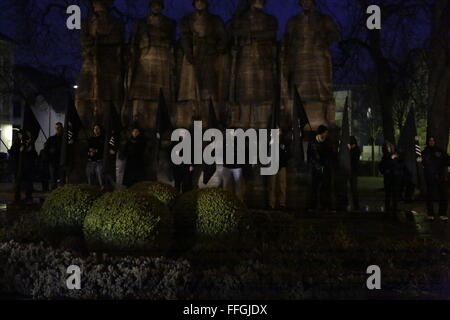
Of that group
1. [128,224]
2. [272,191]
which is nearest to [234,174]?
[272,191]

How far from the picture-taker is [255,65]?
47.9 ft

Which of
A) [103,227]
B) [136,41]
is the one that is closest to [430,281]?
[103,227]

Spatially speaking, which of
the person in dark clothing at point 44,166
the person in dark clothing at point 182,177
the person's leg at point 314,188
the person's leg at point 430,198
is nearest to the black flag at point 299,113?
the person's leg at point 314,188

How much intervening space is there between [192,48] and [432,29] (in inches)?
278

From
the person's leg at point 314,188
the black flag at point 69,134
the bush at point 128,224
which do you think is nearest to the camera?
the bush at point 128,224

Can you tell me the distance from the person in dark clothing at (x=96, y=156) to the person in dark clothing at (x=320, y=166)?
440 cm

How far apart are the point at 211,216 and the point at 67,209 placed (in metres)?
1.97

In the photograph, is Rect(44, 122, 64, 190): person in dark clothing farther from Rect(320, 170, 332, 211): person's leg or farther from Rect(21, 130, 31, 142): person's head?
Rect(320, 170, 332, 211): person's leg

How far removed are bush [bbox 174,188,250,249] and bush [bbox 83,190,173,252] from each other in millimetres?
518

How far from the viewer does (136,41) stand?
50.7 feet

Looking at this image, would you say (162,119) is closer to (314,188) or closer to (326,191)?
(314,188)

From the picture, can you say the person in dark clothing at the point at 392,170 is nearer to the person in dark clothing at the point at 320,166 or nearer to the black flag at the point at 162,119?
the person in dark clothing at the point at 320,166

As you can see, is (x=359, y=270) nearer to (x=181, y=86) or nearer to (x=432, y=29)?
(x=181, y=86)

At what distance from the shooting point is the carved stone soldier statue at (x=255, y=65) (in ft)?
47.8
